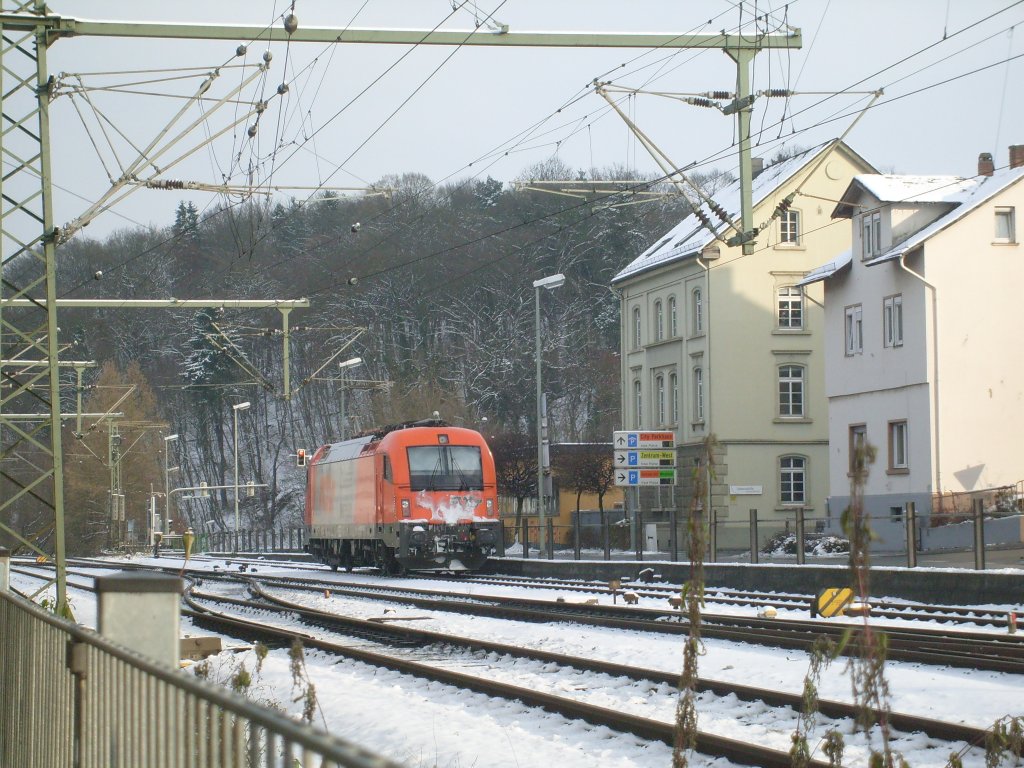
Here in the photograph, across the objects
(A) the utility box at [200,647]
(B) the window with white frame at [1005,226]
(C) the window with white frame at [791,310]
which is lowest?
(A) the utility box at [200,647]

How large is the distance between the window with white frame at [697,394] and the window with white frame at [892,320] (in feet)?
38.9

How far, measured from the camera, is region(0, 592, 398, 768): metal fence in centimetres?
312

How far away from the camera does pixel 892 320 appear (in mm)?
41281

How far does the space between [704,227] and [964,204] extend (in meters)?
13.8

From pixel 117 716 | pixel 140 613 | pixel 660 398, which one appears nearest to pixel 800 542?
pixel 140 613

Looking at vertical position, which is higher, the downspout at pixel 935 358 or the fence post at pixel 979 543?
the downspout at pixel 935 358

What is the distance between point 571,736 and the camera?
9820 mm

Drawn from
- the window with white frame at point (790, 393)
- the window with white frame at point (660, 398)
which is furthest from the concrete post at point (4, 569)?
the window with white frame at point (660, 398)

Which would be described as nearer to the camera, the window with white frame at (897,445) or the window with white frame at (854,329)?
the window with white frame at (897,445)

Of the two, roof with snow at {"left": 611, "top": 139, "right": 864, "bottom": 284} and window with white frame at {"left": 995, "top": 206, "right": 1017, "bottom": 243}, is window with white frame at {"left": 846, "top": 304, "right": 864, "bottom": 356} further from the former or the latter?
roof with snow at {"left": 611, "top": 139, "right": 864, "bottom": 284}

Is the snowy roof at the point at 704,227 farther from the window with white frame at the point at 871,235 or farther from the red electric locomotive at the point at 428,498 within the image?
the red electric locomotive at the point at 428,498

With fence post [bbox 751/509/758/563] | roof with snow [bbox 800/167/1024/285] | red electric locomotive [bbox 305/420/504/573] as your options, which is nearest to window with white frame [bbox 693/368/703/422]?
roof with snow [bbox 800/167/1024/285]

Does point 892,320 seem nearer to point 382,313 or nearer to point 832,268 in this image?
point 832,268

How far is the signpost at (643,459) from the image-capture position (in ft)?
104
